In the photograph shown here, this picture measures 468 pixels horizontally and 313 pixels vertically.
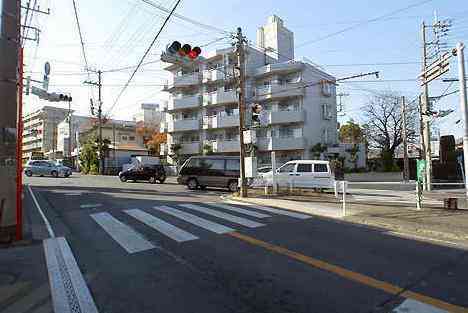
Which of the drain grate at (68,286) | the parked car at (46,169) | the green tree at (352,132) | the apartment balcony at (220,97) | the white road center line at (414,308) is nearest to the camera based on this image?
the white road center line at (414,308)

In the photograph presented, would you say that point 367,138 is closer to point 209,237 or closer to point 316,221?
point 316,221

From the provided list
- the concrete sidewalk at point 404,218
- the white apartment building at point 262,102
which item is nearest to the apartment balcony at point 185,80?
the white apartment building at point 262,102

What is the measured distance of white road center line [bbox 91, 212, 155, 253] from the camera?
850 cm

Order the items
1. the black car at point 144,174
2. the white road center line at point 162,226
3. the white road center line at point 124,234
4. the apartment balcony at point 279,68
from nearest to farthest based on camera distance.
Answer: the white road center line at point 124,234 → the white road center line at point 162,226 → the black car at point 144,174 → the apartment balcony at point 279,68

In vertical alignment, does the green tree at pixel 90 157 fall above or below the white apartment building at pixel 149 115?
below

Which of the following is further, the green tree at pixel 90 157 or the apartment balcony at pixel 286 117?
the green tree at pixel 90 157

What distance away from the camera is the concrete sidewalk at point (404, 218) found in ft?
32.0

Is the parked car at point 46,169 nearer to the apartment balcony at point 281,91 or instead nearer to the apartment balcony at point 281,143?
the apartment balcony at point 281,143

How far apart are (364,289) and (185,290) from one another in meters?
2.44

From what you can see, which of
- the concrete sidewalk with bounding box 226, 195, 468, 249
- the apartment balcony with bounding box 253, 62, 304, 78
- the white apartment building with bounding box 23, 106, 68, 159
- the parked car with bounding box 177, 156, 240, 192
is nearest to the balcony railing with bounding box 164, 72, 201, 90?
the apartment balcony with bounding box 253, 62, 304, 78

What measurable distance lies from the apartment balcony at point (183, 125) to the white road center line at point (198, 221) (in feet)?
120

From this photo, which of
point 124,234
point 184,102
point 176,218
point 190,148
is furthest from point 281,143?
point 124,234

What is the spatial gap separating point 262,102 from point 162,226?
3706 centimetres

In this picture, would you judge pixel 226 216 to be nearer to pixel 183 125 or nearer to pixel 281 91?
pixel 281 91
